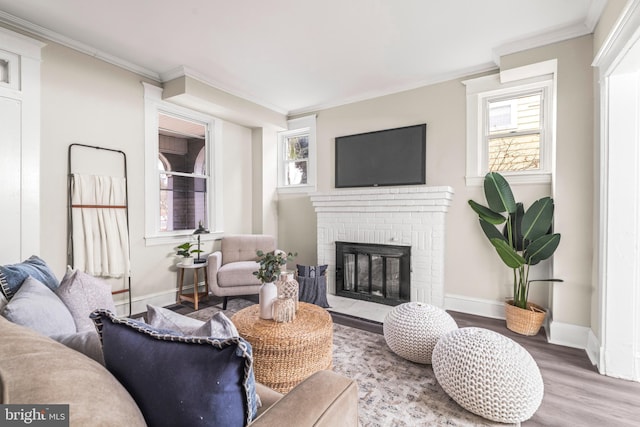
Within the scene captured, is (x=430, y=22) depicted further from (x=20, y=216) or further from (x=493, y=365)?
(x=20, y=216)

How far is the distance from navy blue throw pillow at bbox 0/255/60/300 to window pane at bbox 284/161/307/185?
3327mm

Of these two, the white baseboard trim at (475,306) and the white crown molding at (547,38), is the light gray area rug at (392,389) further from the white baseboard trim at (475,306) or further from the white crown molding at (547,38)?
the white crown molding at (547,38)

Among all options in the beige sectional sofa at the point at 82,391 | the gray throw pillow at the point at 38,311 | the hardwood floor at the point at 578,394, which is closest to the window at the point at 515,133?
the hardwood floor at the point at 578,394

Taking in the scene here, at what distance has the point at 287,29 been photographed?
2.58 m

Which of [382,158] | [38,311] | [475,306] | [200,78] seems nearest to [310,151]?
[382,158]

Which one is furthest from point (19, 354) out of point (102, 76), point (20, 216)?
point (102, 76)

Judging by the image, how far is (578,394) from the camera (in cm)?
186

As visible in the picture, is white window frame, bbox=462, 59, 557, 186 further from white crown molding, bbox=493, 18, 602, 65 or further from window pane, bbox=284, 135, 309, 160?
window pane, bbox=284, 135, 309, 160

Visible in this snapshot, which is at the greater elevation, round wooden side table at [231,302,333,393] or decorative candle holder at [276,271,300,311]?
decorative candle holder at [276,271,300,311]

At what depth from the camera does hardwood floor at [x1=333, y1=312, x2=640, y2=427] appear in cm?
164

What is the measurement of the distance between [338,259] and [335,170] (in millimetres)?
1267

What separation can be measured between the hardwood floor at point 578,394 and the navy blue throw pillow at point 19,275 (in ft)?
8.87

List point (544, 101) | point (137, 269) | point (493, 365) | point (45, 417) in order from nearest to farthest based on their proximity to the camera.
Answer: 1. point (45, 417)
2. point (493, 365)
3. point (544, 101)
4. point (137, 269)

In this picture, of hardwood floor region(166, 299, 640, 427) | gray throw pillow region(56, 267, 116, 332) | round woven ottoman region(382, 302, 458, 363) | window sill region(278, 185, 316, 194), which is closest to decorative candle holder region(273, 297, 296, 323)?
round woven ottoman region(382, 302, 458, 363)
